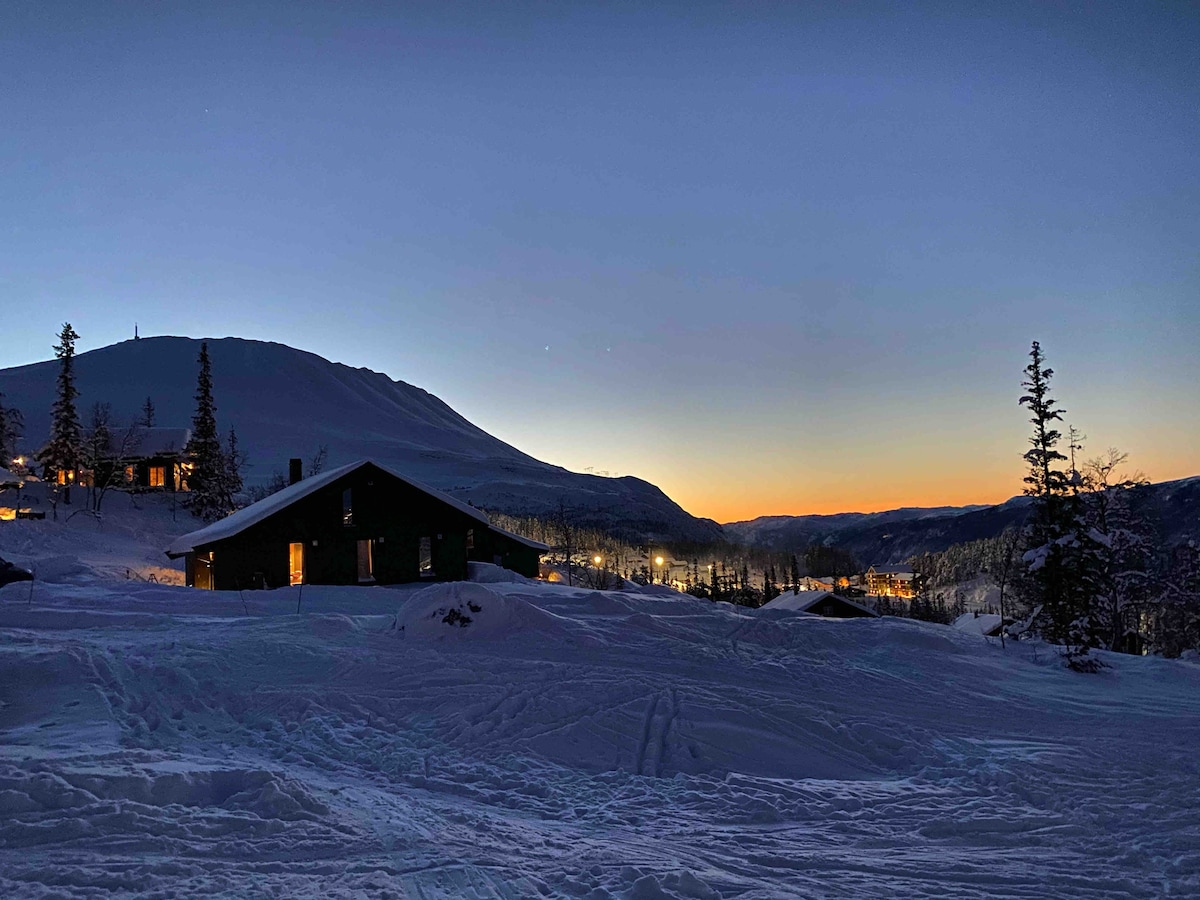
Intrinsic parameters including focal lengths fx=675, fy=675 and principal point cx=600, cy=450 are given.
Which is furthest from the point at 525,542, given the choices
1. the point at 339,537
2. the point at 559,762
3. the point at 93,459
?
the point at 93,459

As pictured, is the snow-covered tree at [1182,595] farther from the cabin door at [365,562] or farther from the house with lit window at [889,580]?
Result: the house with lit window at [889,580]

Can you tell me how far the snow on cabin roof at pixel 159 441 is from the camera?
59.9 meters

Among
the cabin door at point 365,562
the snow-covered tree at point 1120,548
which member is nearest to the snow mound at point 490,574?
the cabin door at point 365,562

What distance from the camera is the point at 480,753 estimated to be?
805 centimetres

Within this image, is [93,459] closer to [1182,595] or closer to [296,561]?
[296,561]

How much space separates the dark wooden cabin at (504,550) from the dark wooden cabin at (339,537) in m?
4.37

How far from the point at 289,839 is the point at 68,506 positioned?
183 feet

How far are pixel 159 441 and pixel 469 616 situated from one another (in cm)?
5996

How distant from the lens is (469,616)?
14148 mm

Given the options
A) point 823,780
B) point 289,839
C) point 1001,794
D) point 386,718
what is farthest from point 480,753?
point 1001,794

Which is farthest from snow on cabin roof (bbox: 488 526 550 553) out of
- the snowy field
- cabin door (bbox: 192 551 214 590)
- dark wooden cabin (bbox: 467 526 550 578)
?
the snowy field

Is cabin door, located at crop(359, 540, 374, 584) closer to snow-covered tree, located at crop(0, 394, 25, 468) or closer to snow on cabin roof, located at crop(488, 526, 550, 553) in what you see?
snow on cabin roof, located at crop(488, 526, 550, 553)

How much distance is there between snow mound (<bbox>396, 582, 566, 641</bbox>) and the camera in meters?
13.8

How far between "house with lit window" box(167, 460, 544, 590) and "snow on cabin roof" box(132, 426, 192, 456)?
37839mm
